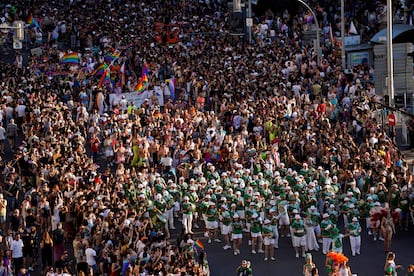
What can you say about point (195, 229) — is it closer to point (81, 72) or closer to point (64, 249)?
point (64, 249)

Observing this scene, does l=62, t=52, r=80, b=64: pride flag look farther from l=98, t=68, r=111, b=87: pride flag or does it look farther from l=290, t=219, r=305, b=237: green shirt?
l=290, t=219, r=305, b=237: green shirt

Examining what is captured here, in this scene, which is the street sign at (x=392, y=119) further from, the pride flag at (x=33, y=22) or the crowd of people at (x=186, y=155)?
the pride flag at (x=33, y=22)

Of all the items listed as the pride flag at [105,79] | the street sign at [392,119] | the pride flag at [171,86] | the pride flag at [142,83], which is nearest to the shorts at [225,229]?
the street sign at [392,119]

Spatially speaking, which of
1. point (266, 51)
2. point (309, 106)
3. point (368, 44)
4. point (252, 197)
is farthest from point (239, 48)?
point (252, 197)

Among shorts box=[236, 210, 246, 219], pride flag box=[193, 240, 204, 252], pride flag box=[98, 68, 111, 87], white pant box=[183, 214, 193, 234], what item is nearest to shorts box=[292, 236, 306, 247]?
shorts box=[236, 210, 246, 219]

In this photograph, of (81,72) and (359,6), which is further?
(359,6)

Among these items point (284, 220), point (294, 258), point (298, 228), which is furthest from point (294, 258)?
point (284, 220)
